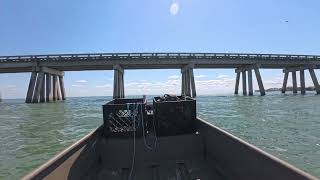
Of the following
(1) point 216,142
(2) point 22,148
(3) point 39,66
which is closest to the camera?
(1) point 216,142

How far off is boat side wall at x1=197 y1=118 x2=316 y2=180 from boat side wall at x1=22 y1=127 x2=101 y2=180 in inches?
127

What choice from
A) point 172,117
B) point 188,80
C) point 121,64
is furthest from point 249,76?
point 172,117

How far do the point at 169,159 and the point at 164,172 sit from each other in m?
1.32

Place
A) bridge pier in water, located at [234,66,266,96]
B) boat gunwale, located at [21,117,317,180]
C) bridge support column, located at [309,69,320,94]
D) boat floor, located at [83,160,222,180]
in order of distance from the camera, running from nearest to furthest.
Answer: boat gunwale, located at [21,117,317,180]
boat floor, located at [83,160,222,180]
bridge pier in water, located at [234,66,266,96]
bridge support column, located at [309,69,320,94]

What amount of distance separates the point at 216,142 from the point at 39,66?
81.5 m

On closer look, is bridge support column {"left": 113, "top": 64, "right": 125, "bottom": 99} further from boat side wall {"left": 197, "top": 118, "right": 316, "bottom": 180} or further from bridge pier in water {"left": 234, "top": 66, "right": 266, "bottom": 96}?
boat side wall {"left": 197, "top": 118, "right": 316, "bottom": 180}

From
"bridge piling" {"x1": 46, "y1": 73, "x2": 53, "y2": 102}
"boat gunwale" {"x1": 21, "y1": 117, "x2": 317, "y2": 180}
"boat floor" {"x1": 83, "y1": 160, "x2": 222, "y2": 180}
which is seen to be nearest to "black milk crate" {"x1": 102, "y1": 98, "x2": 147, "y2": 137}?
"boat floor" {"x1": 83, "y1": 160, "x2": 222, "y2": 180}

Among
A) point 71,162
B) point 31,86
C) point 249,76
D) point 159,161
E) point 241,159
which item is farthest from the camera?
point 249,76

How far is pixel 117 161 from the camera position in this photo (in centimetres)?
941

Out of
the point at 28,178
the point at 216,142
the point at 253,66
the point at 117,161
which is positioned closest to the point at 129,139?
the point at 117,161

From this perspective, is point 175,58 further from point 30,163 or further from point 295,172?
point 295,172

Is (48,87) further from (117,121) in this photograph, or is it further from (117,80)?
(117,121)

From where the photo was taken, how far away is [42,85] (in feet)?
285

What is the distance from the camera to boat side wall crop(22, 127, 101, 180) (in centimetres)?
503
